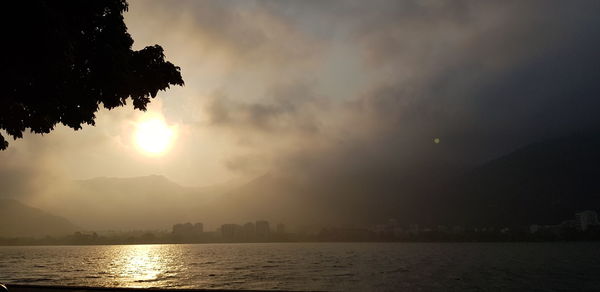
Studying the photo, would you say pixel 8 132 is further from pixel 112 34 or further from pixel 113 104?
pixel 112 34

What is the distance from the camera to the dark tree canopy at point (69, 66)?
10.4m

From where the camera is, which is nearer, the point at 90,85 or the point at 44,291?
the point at 90,85

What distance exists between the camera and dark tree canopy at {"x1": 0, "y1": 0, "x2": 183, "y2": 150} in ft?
34.0

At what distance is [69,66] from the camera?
12297 mm

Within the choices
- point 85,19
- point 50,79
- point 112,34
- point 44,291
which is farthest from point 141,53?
point 44,291

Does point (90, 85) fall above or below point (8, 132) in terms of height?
above

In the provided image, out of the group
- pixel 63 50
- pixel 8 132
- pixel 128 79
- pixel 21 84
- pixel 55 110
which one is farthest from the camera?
pixel 8 132

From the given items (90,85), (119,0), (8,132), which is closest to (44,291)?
(8,132)

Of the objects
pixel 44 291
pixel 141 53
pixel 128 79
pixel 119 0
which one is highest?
pixel 119 0

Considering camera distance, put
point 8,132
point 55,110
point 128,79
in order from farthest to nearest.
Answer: point 8,132 < point 55,110 < point 128,79

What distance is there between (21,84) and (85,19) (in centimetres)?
281

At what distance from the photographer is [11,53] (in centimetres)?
1089

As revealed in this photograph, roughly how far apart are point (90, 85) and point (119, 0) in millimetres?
3154

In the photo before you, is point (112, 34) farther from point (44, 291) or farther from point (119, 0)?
point (44, 291)
